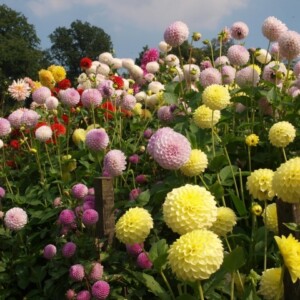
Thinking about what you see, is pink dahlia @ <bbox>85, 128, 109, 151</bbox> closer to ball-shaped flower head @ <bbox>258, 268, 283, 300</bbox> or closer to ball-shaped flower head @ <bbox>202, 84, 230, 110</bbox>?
ball-shaped flower head @ <bbox>202, 84, 230, 110</bbox>

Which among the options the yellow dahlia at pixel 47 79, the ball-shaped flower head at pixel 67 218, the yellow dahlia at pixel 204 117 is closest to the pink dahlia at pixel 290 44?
the yellow dahlia at pixel 204 117

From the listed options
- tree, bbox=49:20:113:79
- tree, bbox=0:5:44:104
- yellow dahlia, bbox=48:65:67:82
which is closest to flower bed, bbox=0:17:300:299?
yellow dahlia, bbox=48:65:67:82

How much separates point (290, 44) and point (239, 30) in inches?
23.9

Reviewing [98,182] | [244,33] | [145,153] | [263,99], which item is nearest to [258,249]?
[98,182]

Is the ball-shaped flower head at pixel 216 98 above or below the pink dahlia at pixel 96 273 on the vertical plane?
above

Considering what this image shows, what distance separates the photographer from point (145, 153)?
3211 millimetres

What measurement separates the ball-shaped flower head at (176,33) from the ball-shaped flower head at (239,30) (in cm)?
45

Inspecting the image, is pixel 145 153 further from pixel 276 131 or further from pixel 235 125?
pixel 276 131

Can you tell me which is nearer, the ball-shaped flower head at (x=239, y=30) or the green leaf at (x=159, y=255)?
the green leaf at (x=159, y=255)

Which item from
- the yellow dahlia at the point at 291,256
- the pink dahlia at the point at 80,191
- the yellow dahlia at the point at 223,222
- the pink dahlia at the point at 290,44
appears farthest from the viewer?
the pink dahlia at the point at 290,44

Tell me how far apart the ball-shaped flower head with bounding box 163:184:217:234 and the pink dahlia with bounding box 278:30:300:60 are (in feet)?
5.21

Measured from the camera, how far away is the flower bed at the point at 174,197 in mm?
1464

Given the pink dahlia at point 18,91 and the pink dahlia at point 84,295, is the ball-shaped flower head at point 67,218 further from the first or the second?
the pink dahlia at point 18,91

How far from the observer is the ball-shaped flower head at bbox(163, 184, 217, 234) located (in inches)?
55.4
